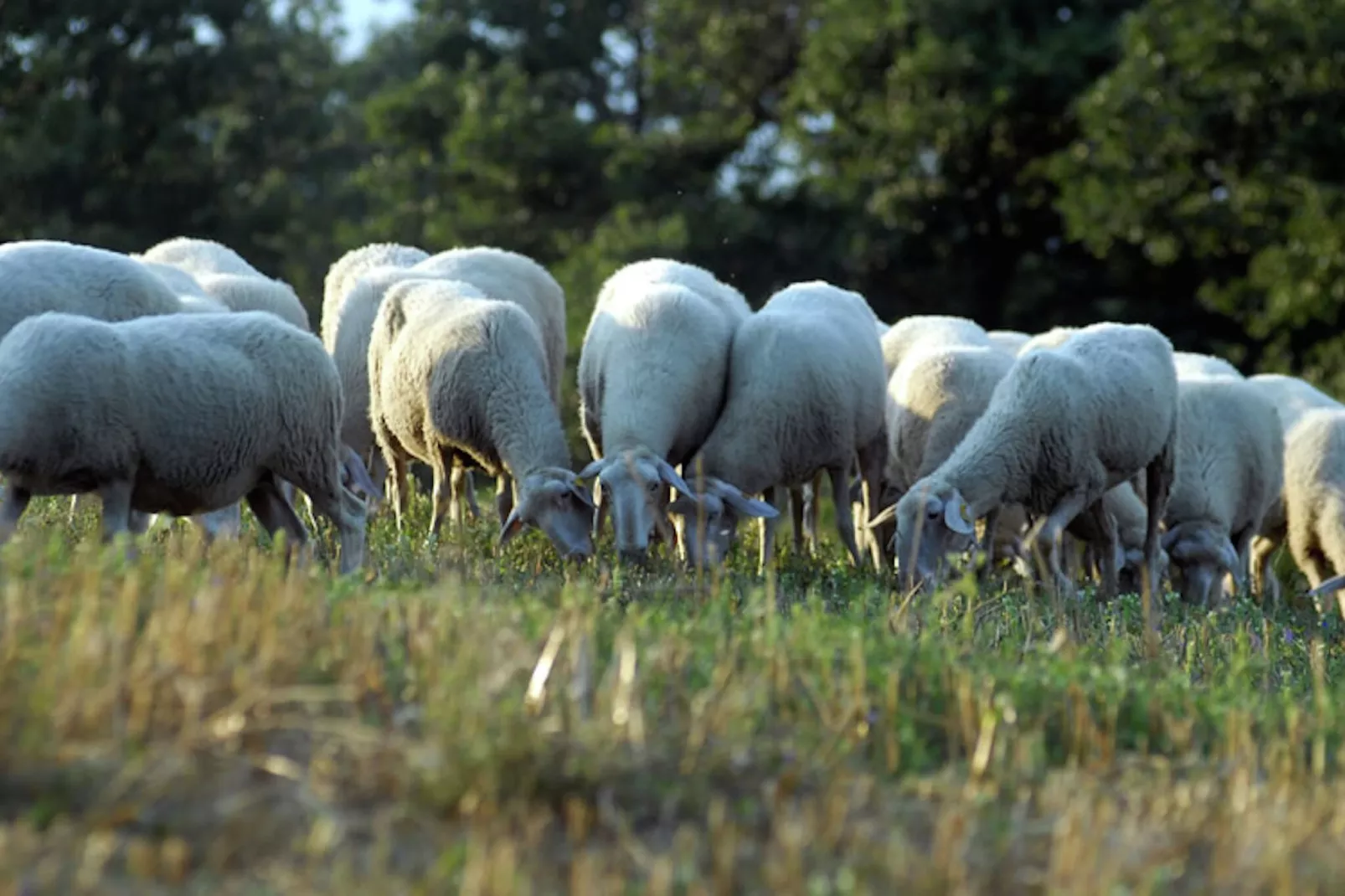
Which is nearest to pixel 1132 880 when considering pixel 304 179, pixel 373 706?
pixel 373 706

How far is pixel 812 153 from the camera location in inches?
1104

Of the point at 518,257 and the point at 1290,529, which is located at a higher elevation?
the point at 518,257

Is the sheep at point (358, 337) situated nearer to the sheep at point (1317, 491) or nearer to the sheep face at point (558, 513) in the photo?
the sheep face at point (558, 513)

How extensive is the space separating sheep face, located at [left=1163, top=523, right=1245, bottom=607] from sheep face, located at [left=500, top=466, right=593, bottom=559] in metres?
4.76

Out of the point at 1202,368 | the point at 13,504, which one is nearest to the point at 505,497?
the point at 13,504

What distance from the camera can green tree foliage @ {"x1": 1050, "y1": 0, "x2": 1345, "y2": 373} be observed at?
23.3 meters

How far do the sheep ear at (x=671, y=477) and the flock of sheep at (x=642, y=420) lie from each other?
0.06 feet

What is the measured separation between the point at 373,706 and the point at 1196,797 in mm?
1937

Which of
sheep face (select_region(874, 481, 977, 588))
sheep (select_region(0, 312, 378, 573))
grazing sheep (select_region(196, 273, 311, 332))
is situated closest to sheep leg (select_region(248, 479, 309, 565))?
sheep (select_region(0, 312, 378, 573))

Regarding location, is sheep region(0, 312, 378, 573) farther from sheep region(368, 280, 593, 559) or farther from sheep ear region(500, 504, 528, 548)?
sheep region(368, 280, 593, 559)

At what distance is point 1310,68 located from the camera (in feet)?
77.3

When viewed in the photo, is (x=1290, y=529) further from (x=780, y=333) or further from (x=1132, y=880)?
(x=1132, y=880)

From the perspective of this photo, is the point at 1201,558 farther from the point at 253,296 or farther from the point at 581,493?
the point at 253,296

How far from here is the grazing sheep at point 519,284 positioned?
12.8 metres
